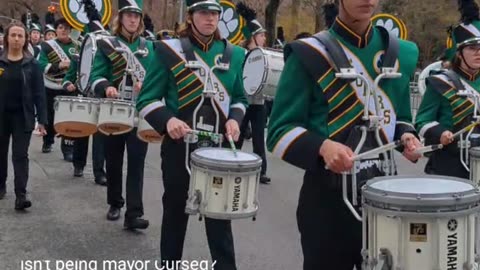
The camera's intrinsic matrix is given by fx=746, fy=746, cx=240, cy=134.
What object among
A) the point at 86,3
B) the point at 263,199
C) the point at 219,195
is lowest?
the point at 263,199

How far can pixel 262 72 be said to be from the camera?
384 inches

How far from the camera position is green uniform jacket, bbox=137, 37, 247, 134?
463cm

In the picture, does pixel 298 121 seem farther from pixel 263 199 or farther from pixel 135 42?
pixel 263 199

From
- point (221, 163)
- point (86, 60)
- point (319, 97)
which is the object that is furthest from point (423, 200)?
point (86, 60)

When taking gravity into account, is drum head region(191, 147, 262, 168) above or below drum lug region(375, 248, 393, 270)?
above

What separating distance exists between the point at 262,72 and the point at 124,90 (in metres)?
3.43

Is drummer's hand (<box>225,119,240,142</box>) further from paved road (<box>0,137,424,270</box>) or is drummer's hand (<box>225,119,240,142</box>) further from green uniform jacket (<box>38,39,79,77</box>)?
green uniform jacket (<box>38,39,79,77</box>)

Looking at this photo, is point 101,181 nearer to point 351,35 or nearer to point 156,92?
point 156,92

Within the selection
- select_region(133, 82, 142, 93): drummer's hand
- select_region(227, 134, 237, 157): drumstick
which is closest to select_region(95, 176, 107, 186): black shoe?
select_region(133, 82, 142, 93): drummer's hand

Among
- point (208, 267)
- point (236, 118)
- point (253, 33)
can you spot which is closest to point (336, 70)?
point (236, 118)

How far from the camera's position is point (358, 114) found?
10.1 ft

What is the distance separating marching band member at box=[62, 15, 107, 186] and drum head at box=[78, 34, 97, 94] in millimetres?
634

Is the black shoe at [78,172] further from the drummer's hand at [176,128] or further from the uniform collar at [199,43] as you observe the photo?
the drummer's hand at [176,128]

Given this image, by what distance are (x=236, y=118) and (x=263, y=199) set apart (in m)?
3.52
